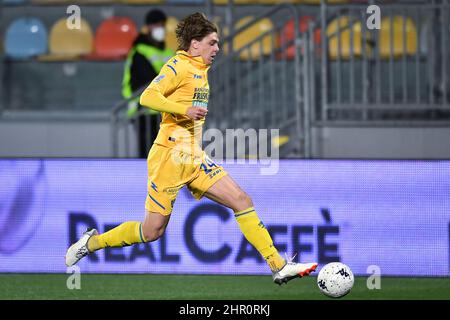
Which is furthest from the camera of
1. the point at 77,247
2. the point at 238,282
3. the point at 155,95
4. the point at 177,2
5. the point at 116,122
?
the point at 177,2

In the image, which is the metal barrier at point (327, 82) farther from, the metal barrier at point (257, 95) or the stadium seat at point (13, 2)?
the stadium seat at point (13, 2)

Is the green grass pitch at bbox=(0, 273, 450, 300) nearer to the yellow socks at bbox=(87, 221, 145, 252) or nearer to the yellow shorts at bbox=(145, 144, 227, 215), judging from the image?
the yellow socks at bbox=(87, 221, 145, 252)

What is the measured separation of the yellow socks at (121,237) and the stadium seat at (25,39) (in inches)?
251

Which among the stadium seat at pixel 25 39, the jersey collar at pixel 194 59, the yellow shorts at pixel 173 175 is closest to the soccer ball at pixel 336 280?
the yellow shorts at pixel 173 175

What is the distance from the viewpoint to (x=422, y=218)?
8.98 meters

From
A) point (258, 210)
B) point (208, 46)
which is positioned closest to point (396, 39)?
point (258, 210)

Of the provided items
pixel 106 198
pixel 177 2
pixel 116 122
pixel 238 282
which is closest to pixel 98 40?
pixel 177 2

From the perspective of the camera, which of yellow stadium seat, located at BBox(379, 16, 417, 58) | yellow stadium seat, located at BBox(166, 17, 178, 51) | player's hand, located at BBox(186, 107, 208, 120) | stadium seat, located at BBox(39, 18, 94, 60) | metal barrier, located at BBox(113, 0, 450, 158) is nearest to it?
player's hand, located at BBox(186, 107, 208, 120)

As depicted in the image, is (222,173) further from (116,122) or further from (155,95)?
(116,122)

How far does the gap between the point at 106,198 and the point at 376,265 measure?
89.6 inches

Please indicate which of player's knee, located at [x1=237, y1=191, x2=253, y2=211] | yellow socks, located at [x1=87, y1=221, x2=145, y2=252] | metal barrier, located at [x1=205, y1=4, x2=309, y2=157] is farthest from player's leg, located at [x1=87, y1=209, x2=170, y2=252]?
metal barrier, located at [x1=205, y1=4, x2=309, y2=157]

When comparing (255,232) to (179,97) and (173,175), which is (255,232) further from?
(179,97)

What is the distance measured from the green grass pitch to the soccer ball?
63cm

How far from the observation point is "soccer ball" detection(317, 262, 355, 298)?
24.0 ft
